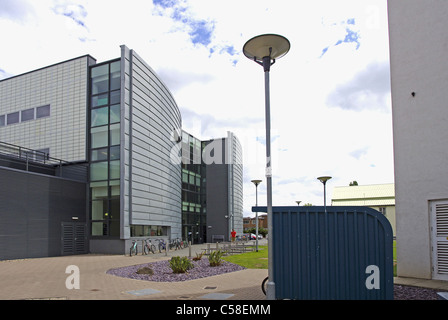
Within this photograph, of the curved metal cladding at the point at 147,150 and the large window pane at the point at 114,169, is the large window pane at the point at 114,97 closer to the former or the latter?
the curved metal cladding at the point at 147,150

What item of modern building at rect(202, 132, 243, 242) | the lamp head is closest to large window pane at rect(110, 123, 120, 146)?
the lamp head

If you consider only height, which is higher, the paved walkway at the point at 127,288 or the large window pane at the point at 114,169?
the large window pane at the point at 114,169

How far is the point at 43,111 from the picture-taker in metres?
29.1

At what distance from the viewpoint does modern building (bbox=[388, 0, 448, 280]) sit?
11414 mm

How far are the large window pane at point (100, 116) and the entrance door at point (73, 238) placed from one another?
7482 mm

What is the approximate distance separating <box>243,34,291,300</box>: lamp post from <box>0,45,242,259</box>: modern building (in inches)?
757

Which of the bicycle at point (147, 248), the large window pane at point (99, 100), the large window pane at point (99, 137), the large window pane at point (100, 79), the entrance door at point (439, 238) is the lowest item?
the bicycle at point (147, 248)

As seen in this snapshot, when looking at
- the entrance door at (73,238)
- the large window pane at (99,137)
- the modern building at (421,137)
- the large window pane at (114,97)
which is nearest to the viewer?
the modern building at (421,137)

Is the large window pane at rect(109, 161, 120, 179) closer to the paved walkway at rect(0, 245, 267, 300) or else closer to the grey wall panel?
the grey wall panel

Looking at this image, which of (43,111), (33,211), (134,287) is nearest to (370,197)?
(43,111)

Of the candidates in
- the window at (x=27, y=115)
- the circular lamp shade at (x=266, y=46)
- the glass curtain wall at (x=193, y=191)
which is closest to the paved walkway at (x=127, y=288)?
the circular lamp shade at (x=266, y=46)

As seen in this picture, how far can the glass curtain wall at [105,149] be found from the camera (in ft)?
85.0

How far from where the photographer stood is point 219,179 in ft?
175
